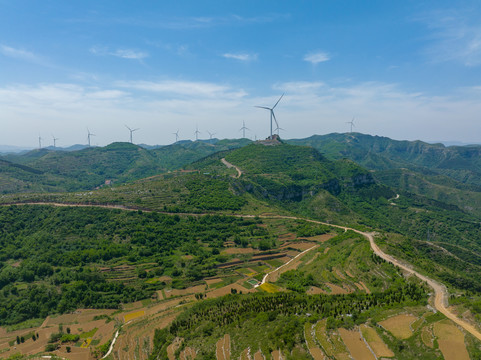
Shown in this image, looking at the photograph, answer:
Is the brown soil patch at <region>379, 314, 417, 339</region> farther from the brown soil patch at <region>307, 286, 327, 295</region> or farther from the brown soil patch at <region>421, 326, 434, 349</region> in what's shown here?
the brown soil patch at <region>307, 286, 327, 295</region>

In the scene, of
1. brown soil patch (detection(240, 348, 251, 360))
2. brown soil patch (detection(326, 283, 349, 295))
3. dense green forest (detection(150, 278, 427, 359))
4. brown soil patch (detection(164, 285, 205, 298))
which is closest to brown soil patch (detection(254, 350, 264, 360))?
dense green forest (detection(150, 278, 427, 359))

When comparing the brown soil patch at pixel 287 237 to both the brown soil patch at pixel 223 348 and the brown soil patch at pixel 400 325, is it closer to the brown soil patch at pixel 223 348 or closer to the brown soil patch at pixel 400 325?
the brown soil patch at pixel 223 348

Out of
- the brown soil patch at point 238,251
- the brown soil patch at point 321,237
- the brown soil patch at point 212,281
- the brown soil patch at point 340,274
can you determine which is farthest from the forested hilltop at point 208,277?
the brown soil patch at point 238,251

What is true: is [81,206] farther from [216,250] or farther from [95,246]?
[216,250]

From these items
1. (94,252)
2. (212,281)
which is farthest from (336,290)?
(94,252)

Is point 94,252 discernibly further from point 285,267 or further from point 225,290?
point 285,267

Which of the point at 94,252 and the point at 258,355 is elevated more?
the point at 258,355
